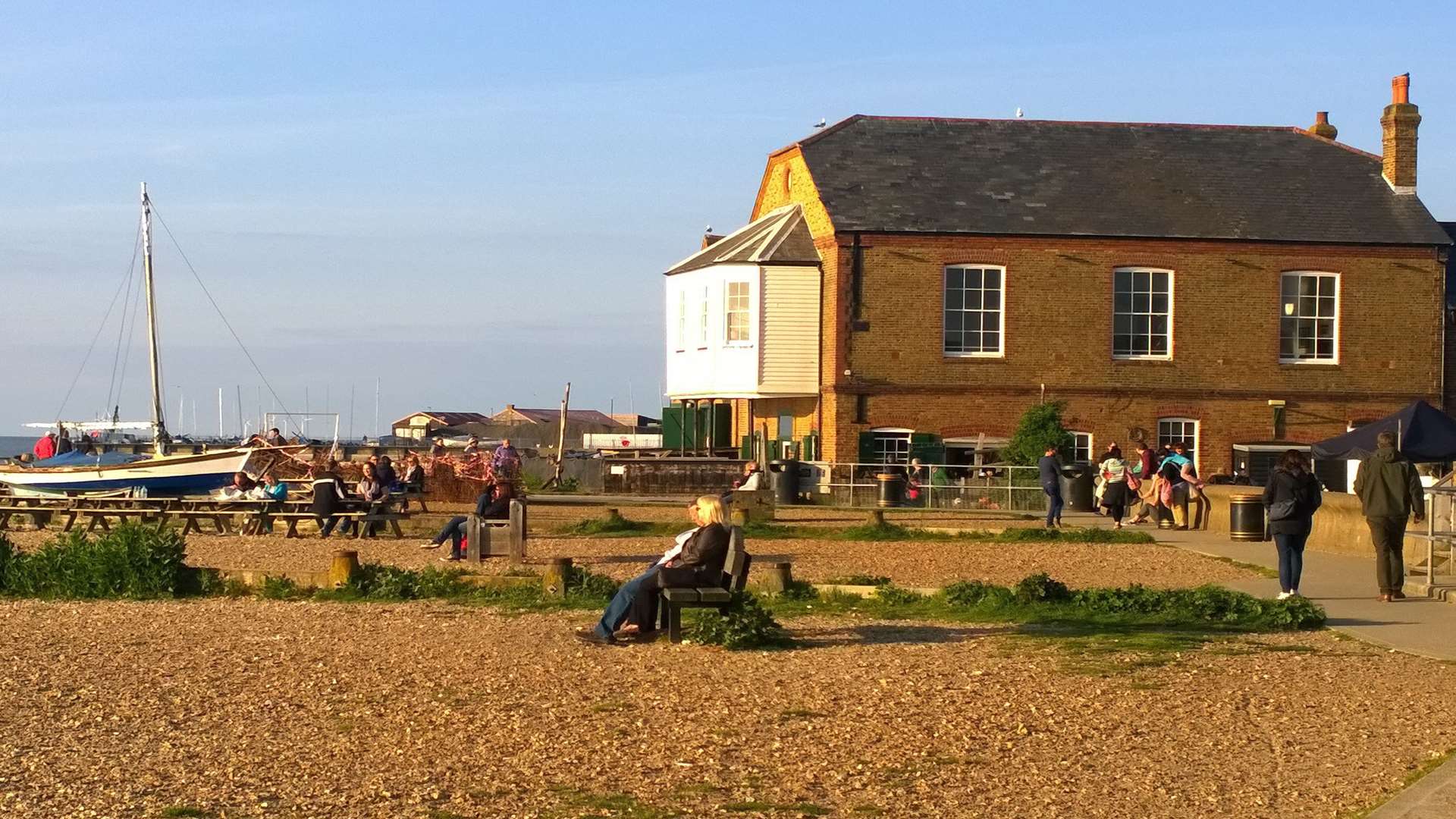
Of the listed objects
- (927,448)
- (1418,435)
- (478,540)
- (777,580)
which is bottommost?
(777,580)

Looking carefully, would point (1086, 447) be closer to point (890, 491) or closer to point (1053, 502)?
point (890, 491)

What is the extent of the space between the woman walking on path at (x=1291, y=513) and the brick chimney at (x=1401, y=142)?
28.0 m

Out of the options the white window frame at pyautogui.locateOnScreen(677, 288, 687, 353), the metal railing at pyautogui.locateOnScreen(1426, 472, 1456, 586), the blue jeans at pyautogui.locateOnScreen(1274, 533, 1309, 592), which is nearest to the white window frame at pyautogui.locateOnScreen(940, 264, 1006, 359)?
the white window frame at pyautogui.locateOnScreen(677, 288, 687, 353)

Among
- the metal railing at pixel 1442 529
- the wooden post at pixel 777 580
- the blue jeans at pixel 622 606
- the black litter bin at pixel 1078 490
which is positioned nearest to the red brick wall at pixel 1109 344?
the black litter bin at pixel 1078 490

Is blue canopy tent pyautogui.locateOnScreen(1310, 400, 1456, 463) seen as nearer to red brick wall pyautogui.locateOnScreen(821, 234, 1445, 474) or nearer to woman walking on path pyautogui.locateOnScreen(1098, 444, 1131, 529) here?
woman walking on path pyautogui.locateOnScreen(1098, 444, 1131, 529)

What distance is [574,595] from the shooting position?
17875 millimetres

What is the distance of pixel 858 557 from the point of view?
24.5 m

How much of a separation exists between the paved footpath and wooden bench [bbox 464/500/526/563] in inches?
336

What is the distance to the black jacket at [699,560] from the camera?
1453 centimetres

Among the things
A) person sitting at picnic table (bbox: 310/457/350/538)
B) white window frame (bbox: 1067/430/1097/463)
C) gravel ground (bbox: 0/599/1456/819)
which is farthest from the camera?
white window frame (bbox: 1067/430/1097/463)

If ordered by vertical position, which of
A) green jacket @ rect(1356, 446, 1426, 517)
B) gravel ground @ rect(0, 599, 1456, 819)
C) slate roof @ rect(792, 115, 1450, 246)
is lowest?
gravel ground @ rect(0, 599, 1456, 819)

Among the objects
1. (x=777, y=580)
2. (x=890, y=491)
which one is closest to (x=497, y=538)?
(x=777, y=580)

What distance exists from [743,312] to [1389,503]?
2594 centimetres

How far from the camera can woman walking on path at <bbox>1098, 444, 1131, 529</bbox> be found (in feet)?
104
